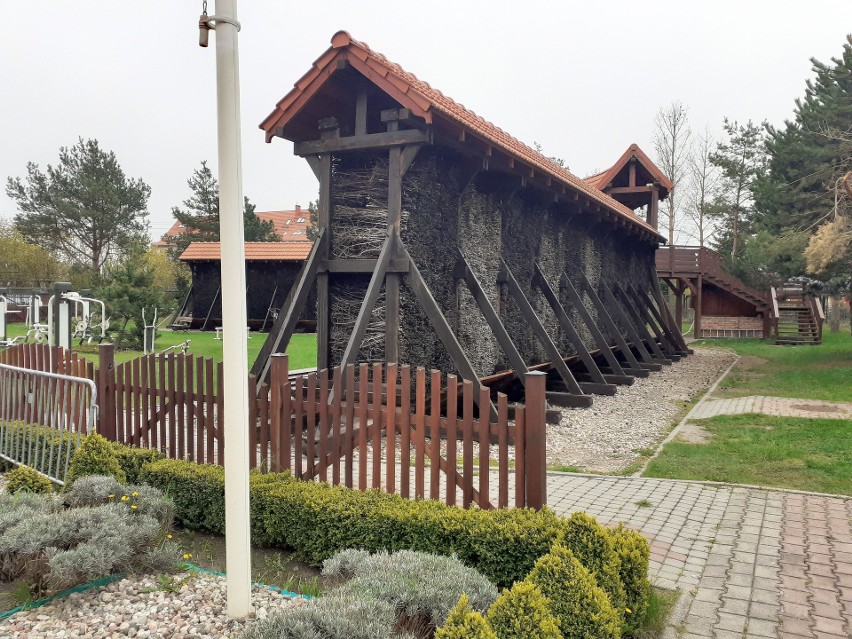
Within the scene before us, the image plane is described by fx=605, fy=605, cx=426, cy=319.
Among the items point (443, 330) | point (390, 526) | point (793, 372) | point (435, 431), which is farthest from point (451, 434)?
point (793, 372)

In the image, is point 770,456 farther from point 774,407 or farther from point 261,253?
point 261,253

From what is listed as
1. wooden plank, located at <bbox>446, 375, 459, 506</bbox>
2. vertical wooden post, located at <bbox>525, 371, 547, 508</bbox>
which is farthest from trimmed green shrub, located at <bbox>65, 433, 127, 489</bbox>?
vertical wooden post, located at <bbox>525, 371, 547, 508</bbox>

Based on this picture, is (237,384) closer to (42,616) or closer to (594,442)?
(42,616)

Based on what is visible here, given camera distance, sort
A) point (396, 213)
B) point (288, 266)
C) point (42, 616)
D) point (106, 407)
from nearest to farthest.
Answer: point (42, 616), point (106, 407), point (396, 213), point (288, 266)

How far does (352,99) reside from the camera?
8.46 meters

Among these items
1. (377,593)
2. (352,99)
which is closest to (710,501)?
(377,593)

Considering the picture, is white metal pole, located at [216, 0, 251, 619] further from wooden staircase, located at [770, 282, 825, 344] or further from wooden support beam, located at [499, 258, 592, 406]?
wooden staircase, located at [770, 282, 825, 344]

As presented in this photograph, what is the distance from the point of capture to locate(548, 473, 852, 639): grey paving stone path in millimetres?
3432

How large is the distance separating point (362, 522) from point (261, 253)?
26303 millimetres

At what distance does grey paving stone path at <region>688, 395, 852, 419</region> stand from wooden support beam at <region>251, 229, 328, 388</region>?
686cm

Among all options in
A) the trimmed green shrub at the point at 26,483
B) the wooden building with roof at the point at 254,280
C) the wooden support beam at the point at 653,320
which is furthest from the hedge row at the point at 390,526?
the wooden building with roof at the point at 254,280

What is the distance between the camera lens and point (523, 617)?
241 cm

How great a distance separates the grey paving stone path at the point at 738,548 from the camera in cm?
343

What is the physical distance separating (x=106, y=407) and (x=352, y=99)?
201 inches
